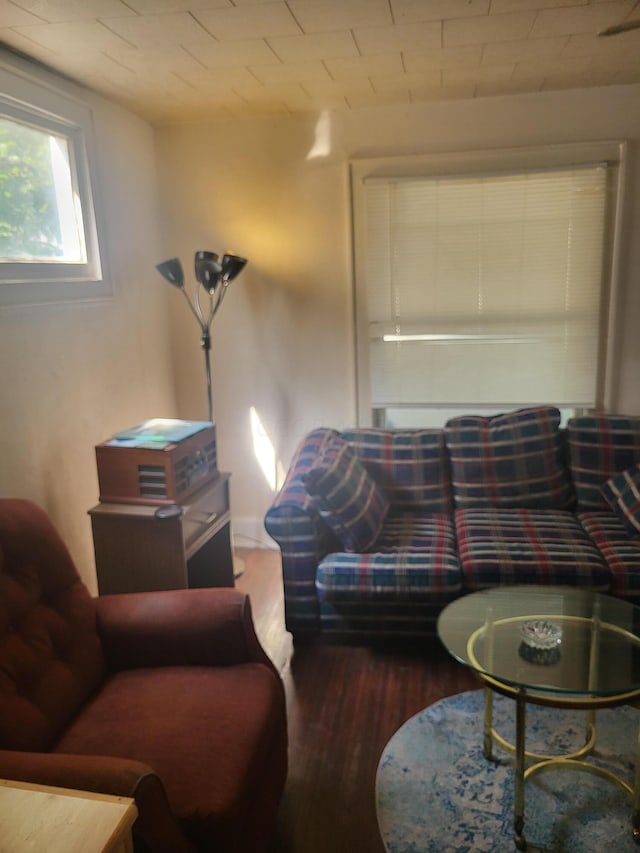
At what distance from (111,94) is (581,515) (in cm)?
292

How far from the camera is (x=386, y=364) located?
11.9ft

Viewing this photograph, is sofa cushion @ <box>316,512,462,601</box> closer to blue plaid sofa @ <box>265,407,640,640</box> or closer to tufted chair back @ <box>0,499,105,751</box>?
blue plaid sofa @ <box>265,407,640,640</box>

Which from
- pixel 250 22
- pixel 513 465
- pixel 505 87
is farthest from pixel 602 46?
pixel 513 465

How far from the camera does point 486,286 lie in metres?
3.44

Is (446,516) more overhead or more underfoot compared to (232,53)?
more underfoot

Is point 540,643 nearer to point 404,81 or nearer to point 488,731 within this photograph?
point 488,731

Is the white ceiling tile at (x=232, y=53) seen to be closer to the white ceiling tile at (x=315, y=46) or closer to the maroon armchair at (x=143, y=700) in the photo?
the white ceiling tile at (x=315, y=46)

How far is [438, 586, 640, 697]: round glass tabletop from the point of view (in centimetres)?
187

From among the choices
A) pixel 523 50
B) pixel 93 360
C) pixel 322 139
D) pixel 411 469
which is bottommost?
pixel 411 469

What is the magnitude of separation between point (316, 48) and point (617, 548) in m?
2.31

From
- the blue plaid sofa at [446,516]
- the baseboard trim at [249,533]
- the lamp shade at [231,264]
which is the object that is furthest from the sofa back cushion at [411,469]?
the lamp shade at [231,264]

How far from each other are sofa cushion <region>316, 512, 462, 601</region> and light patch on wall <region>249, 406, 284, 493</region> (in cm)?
113

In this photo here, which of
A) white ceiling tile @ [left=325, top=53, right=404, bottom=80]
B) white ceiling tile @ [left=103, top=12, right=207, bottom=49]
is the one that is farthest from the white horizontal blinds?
white ceiling tile @ [left=103, top=12, right=207, bottom=49]

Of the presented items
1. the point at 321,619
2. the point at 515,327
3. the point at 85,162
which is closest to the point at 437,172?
the point at 515,327
